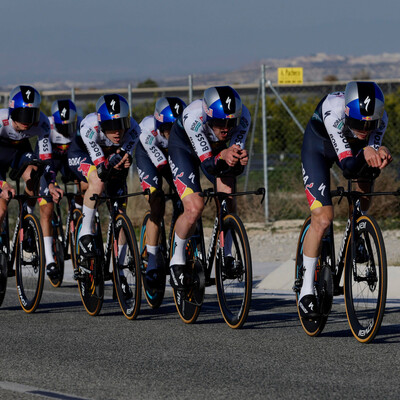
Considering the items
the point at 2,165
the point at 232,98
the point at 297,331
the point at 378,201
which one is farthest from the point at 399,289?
the point at 378,201

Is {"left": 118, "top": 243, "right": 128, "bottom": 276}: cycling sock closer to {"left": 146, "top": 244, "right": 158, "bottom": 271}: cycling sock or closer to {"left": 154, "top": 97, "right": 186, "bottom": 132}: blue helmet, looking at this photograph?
{"left": 146, "top": 244, "right": 158, "bottom": 271}: cycling sock

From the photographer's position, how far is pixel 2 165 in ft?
34.7

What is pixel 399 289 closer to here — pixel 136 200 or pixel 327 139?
pixel 327 139

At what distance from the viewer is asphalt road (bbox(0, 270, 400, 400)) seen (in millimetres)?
6184

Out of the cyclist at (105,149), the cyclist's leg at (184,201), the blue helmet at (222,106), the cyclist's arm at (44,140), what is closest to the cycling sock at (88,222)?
the cyclist at (105,149)

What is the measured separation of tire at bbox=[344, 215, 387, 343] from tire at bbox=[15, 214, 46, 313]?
3.31 meters

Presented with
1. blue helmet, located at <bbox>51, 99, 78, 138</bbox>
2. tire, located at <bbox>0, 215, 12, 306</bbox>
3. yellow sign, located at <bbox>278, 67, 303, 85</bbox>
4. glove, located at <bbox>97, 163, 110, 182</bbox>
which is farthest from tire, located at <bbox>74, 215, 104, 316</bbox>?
yellow sign, located at <bbox>278, 67, 303, 85</bbox>

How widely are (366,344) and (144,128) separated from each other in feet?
12.9

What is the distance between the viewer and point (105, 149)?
32.2ft

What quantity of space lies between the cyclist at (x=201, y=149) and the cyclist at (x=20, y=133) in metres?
1.91

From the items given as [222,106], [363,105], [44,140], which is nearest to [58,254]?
[44,140]

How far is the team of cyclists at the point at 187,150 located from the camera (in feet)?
24.7

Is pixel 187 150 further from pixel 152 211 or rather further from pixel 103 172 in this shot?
pixel 152 211

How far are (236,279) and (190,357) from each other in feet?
4.09
